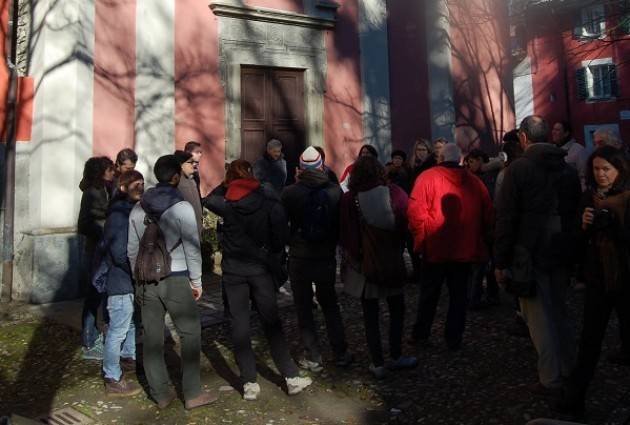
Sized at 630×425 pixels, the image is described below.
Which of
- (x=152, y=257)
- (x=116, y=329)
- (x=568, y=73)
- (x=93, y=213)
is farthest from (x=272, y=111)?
(x=568, y=73)

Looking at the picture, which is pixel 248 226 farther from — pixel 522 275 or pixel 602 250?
pixel 602 250

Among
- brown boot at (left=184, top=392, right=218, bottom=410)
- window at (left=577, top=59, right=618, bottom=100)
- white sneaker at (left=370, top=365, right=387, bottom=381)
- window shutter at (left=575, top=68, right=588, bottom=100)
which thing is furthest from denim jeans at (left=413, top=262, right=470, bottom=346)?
window shutter at (left=575, top=68, right=588, bottom=100)

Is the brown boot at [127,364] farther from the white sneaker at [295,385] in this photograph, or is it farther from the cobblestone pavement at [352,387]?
the white sneaker at [295,385]

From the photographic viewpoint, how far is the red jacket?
16.3 ft

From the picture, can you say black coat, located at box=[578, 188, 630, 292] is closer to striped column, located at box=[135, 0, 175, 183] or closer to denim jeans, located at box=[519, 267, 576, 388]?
denim jeans, located at box=[519, 267, 576, 388]

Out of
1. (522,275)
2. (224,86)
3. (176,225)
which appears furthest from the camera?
(224,86)

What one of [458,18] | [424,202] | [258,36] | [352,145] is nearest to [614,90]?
[458,18]

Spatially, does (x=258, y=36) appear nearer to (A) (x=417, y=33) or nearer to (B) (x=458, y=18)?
(A) (x=417, y=33)

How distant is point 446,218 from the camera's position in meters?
5.00

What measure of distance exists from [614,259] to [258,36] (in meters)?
7.79

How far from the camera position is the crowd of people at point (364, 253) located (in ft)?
12.3

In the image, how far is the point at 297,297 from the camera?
4.83 meters

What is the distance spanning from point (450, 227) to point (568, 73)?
75.6 feet

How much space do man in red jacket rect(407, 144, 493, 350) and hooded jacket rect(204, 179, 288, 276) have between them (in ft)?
4.09
